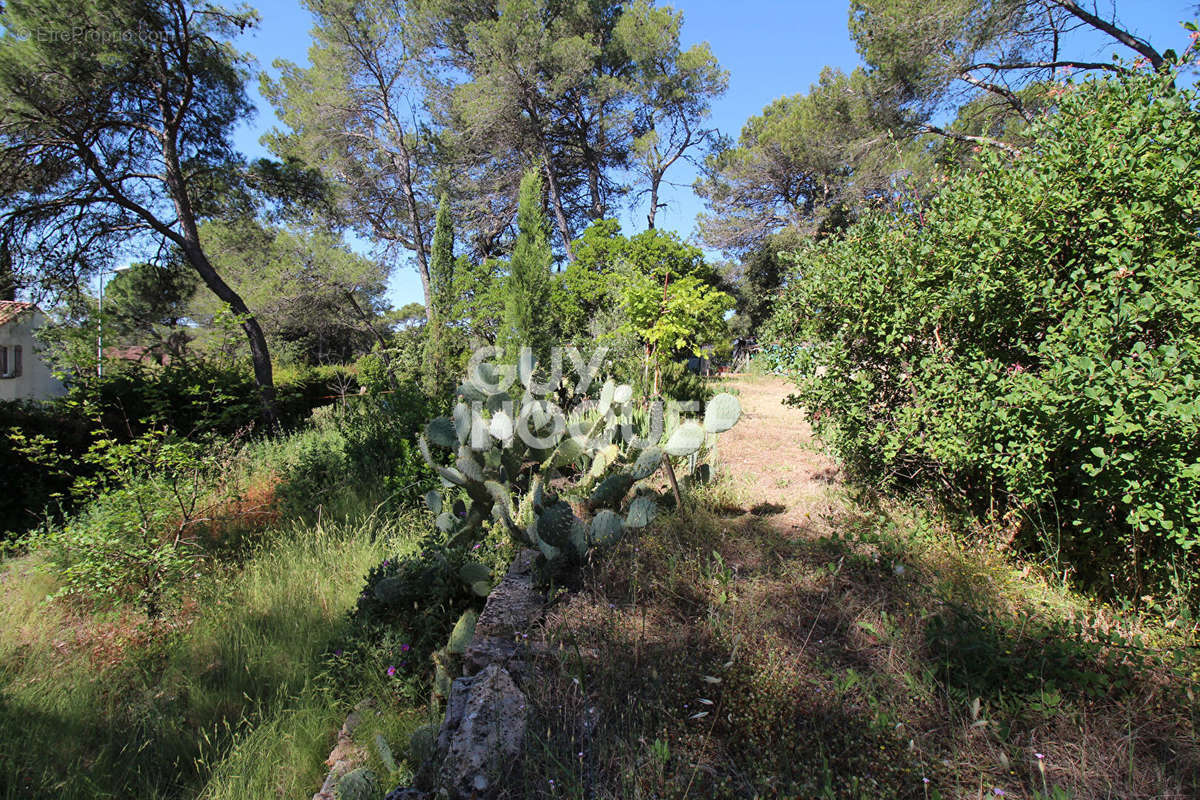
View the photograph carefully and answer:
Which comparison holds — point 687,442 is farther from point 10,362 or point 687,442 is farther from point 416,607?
point 10,362

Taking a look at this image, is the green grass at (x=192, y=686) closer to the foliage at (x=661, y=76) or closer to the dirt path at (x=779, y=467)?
the dirt path at (x=779, y=467)

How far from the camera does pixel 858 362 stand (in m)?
3.44

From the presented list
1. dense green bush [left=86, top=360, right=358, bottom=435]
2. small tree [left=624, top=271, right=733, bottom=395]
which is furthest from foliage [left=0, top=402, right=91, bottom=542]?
small tree [left=624, top=271, right=733, bottom=395]

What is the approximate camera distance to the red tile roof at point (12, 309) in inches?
310

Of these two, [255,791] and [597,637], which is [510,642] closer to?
[597,637]

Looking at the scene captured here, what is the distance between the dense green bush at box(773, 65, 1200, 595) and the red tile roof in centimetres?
1060

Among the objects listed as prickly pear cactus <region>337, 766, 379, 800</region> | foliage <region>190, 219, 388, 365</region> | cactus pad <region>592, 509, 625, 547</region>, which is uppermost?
foliage <region>190, 219, 388, 365</region>

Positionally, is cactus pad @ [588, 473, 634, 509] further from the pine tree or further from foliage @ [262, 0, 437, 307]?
foliage @ [262, 0, 437, 307]

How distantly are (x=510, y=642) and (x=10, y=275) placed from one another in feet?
33.9

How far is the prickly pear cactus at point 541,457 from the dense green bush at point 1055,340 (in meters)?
0.96

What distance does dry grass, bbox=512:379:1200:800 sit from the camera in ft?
4.58

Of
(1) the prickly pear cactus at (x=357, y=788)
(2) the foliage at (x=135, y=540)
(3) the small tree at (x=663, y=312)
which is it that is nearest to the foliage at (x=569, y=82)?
(3) the small tree at (x=663, y=312)

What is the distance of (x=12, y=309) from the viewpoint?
7977 mm

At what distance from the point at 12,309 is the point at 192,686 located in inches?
350
